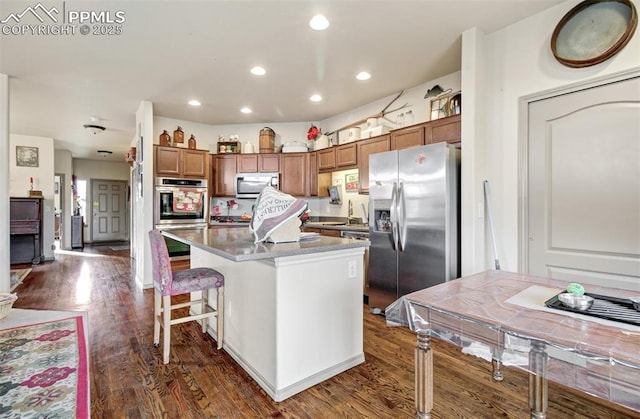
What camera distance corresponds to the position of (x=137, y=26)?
8.49 feet

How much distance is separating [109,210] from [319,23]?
9.82 m

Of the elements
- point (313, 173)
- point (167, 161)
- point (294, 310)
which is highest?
point (167, 161)

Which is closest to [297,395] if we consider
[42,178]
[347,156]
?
[347,156]

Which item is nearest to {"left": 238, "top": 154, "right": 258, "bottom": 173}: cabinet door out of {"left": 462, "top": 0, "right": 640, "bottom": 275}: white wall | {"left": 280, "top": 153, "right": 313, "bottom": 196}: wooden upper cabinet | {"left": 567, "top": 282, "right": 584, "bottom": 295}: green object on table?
{"left": 280, "top": 153, "right": 313, "bottom": 196}: wooden upper cabinet

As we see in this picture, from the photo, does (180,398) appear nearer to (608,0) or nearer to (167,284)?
(167,284)

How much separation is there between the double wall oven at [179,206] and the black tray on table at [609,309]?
4.68m

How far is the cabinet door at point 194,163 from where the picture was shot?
16.4 ft

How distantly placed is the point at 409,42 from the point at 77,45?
10.1ft

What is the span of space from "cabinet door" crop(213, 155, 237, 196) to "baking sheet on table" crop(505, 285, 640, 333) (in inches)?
192

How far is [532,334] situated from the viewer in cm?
101

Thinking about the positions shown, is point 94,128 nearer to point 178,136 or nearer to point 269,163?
point 178,136

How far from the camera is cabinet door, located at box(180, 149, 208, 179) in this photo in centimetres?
500

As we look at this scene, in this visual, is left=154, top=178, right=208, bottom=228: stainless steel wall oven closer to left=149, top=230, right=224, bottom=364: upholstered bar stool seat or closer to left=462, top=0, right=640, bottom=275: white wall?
left=149, top=230, right=224, bottom=364: upholstered bar stool seat

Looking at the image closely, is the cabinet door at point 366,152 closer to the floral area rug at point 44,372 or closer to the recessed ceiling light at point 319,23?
the recessed ceiling light at point 319,23
